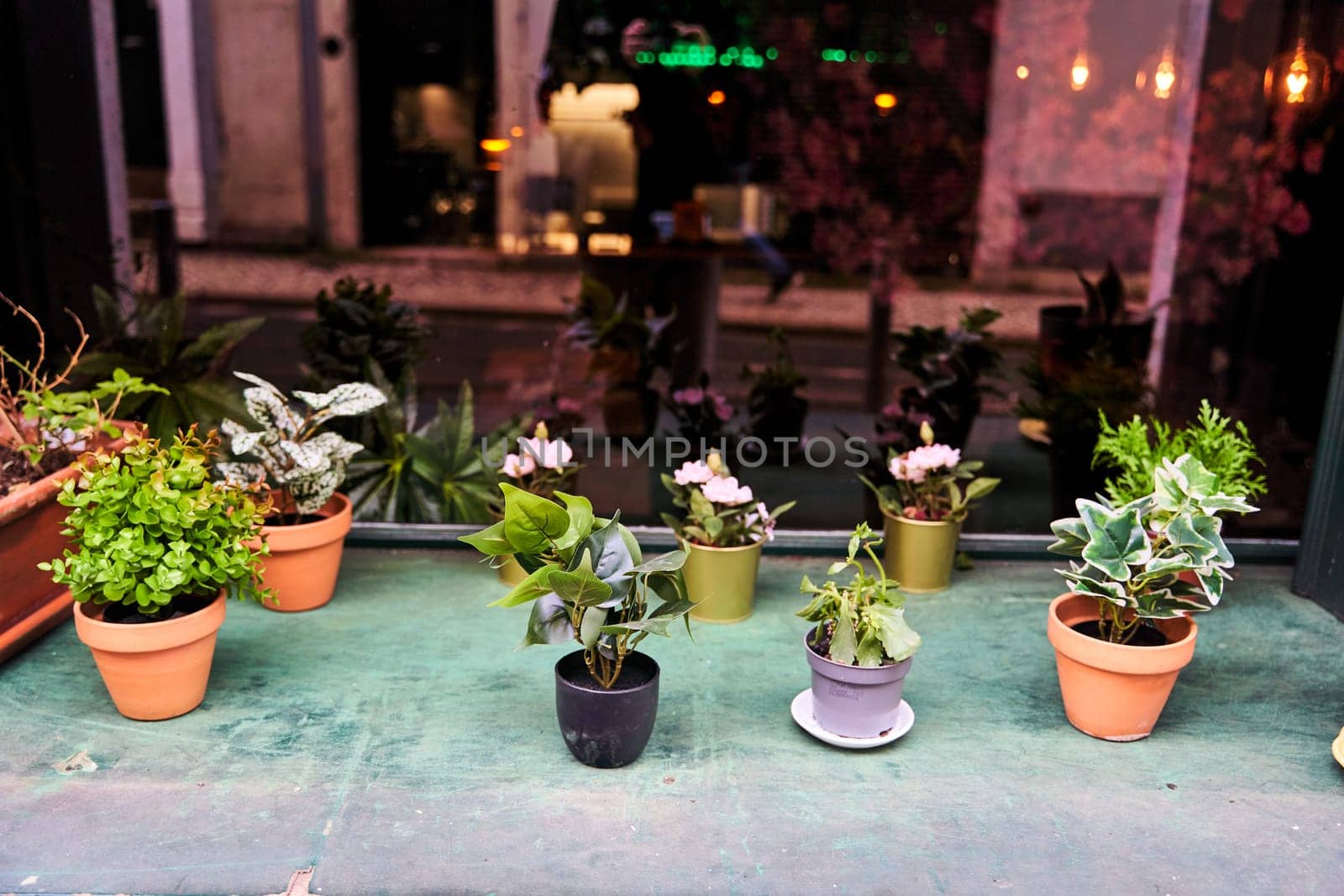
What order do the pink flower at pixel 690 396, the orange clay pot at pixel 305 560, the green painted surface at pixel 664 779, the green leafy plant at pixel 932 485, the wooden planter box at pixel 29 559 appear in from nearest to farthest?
the green painted surface at pixel 664 779, the wooden planter box at pixel 29 559, the orange clay pot at pixel 305 560, the green leafy plant at pixel 932 485, the pink flower at pixel 690 396

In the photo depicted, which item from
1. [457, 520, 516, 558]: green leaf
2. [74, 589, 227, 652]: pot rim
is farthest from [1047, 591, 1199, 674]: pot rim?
[74, 589, 227, 652]: pot rim

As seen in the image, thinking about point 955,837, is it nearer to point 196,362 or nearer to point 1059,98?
point 196,362

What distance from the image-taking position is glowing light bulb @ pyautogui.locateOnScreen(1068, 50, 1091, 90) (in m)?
4.89

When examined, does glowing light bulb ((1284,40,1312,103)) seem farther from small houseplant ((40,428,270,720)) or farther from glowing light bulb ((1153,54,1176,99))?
small houseplant ((40,428,270,720))

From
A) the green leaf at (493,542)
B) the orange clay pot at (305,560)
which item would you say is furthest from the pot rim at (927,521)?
the orange clay pot at (305,560)

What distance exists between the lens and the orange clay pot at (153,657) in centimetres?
256

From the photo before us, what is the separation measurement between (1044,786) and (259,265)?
364 cm

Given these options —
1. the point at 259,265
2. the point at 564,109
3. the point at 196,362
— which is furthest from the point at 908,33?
the point at 196,362

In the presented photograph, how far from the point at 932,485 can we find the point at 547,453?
1.24 m

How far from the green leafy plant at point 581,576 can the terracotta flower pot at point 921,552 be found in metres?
1.27

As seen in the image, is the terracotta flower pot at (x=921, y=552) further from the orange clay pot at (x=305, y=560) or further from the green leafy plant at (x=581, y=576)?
the orange clay pot at (x=305, y=560)

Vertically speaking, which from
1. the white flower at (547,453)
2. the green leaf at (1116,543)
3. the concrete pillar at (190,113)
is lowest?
the white flower at (547,453)

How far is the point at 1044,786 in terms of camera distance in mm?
2488

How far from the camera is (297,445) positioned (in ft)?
10.3
